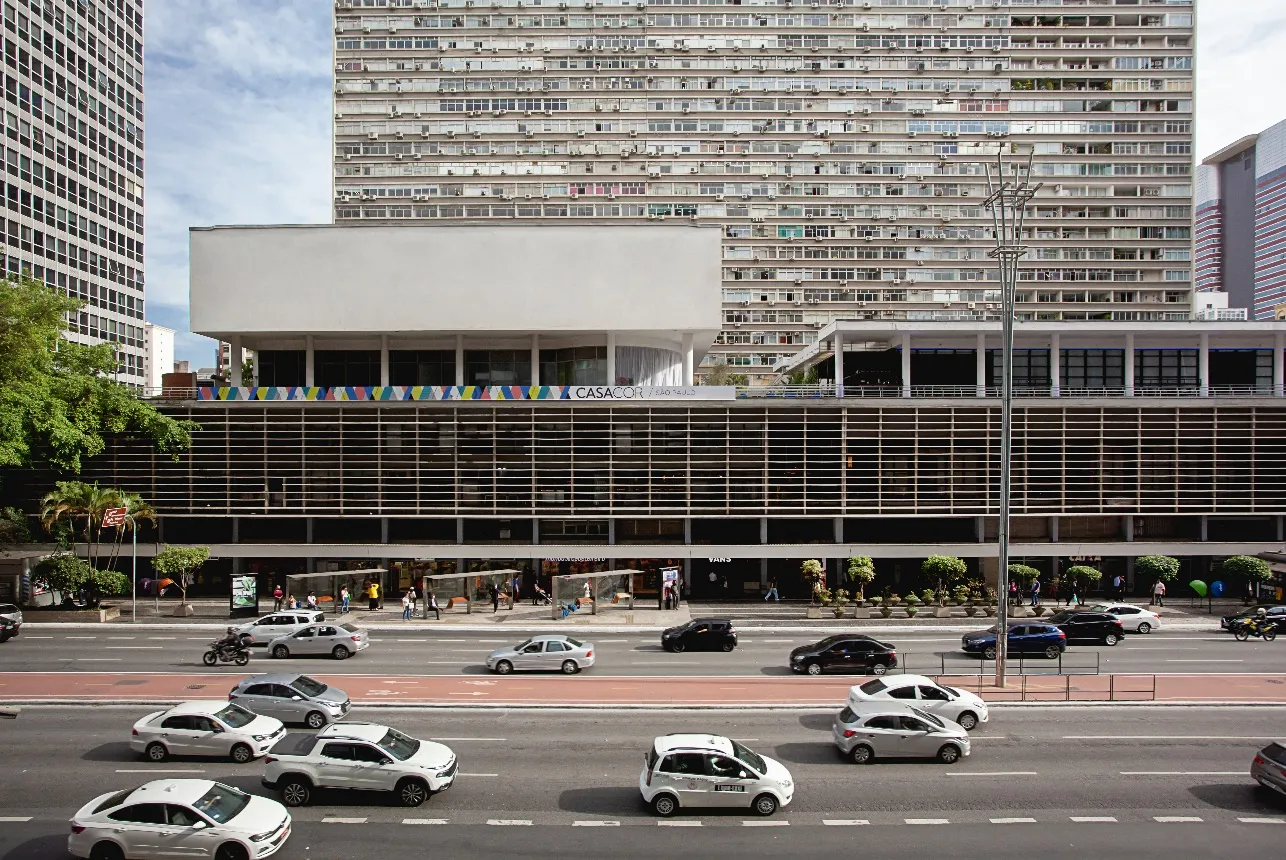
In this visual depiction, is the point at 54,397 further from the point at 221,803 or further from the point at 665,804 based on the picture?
the point at 665,804

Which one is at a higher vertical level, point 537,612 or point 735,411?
point 735,411

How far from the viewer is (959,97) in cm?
8531

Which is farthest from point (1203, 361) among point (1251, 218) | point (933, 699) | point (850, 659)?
point (1251, 218)

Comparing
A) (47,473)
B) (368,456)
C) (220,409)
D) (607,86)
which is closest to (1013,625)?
(368,456)

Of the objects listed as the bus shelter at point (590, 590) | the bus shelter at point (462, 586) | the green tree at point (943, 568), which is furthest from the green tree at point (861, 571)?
the bus shelter at point (462, 586)

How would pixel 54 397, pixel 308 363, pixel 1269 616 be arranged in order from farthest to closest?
1. pixel 308 363
2. pixel 54 397
3. pixel 1269 616

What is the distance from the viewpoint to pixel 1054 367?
52969 mm

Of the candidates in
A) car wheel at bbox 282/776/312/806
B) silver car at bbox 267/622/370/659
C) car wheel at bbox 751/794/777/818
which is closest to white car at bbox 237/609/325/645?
silver car at bbox 267/622/370/659

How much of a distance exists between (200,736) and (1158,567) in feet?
149

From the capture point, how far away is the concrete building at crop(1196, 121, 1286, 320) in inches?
6166

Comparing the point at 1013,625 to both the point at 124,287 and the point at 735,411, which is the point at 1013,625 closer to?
the point at 735,411

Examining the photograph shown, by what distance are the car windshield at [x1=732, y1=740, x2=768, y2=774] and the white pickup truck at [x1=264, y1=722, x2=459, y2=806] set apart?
608 centimetres

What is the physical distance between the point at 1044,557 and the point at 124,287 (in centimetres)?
7950

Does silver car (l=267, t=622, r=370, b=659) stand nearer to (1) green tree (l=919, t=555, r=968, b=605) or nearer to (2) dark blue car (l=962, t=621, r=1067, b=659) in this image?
(2) dark blue car (l=962, t=621, r=1067, b=659)
